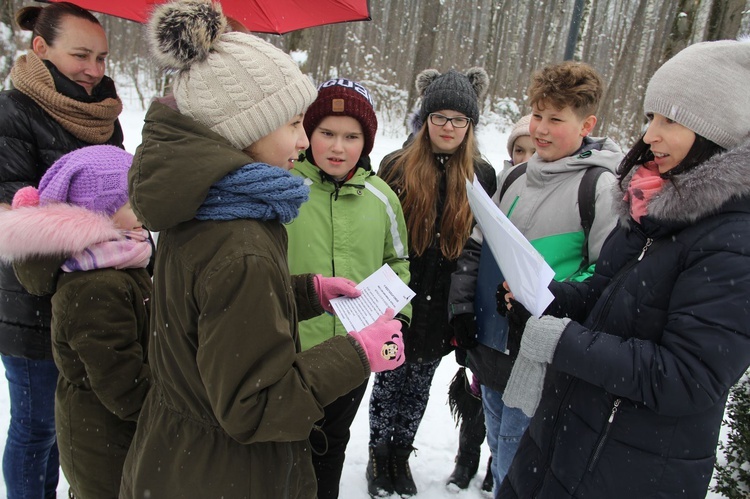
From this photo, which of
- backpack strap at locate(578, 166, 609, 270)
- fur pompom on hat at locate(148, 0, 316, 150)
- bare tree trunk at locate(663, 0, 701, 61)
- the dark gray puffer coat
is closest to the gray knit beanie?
backpack strap at locate(578, 166, 609, 270)

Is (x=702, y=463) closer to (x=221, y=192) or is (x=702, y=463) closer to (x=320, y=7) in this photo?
(x=221, y=192)

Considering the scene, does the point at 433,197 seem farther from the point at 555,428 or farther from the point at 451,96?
the point at 555,428

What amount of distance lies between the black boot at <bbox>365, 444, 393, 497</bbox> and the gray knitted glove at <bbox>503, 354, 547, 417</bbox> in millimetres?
1535

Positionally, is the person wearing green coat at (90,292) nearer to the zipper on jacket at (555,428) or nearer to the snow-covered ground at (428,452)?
the snow-covered ground at (428,452)

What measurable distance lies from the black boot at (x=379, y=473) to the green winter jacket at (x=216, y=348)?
67.5 inches

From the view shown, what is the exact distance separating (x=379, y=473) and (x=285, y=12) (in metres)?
2.77

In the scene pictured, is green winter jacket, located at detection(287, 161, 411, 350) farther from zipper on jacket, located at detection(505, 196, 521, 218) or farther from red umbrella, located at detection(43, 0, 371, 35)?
red umbrella, located at detection(43, 0, 371, 35)

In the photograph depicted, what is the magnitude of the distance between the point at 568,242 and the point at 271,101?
1462 mm

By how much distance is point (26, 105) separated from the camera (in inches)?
89.8

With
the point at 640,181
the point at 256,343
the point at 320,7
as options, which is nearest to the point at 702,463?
the point at 640,181

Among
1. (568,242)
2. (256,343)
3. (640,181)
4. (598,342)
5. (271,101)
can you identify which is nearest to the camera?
(256,343)

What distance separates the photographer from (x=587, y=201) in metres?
2.15

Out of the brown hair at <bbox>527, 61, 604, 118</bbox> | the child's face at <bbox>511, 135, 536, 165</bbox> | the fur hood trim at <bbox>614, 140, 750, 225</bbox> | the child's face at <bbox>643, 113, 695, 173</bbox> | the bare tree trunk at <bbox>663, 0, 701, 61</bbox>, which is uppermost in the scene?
the bare tree trunk at <bbox>663, 0, 701, 61</bbox>

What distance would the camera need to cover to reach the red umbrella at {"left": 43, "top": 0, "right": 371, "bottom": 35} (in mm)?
2721
